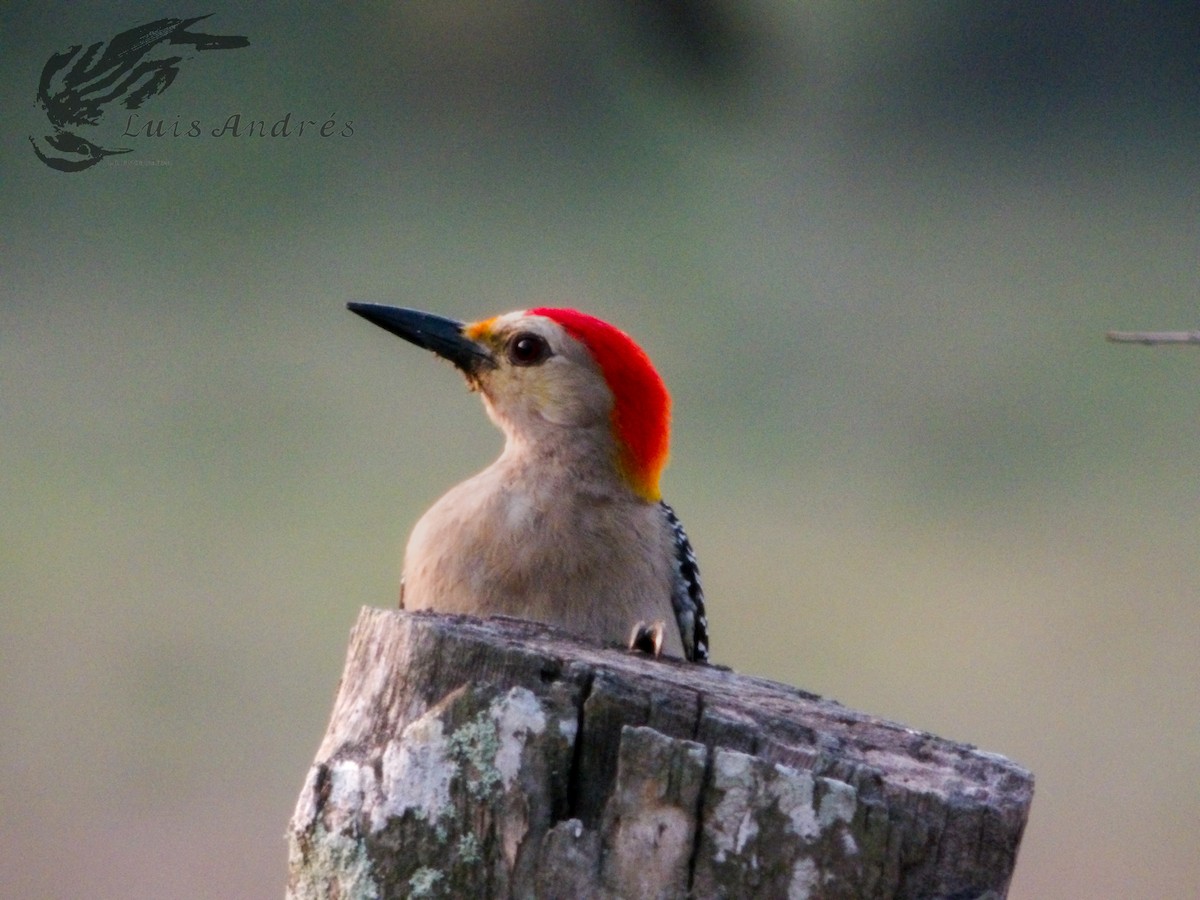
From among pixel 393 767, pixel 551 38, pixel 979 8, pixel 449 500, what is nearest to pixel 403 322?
pixel 449 500

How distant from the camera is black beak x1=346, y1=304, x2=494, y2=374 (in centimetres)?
399

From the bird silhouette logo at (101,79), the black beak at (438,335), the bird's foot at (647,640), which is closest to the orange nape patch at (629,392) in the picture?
the black beak at (438,335)

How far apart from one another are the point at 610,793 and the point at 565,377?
2.20m

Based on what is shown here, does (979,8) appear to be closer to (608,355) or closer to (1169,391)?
(1169,391)

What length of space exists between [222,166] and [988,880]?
850 centimetres

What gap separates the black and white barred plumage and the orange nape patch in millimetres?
183

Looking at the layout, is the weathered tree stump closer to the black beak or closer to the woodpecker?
the woodpecker

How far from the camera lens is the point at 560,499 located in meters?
3.68

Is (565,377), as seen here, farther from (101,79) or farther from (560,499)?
(101,79)

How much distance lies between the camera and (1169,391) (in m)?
8.91

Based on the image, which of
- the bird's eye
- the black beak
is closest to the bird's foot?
the bird's eye

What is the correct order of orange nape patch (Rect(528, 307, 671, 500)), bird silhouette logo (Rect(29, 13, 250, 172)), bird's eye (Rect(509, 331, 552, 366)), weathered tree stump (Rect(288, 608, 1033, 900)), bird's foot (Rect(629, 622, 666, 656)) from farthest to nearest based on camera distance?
bird silhouette logo (Rect(29, 13, 250, 172)) < bird's eye (Rect(509, 331, 552, 366)) < orange nape patch (Rect(528, 307, 671, 500)) < bird's foot (Rect(629, 622, 666, 656)) < weathered tree stump (Rect(288, 608, 1033, 900))

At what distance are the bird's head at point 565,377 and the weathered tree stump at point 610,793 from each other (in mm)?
1878

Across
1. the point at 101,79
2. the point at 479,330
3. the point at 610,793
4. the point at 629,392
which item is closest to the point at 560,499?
the point at 629,392
